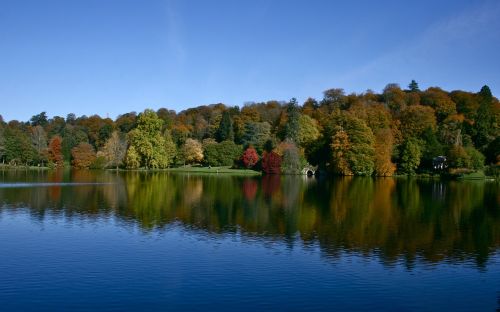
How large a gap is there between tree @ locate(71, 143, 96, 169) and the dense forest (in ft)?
0.64

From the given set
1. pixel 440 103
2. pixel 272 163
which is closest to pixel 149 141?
pixel 272 163

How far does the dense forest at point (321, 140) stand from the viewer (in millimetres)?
77562

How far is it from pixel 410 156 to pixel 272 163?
22.3m

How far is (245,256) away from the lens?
61.5 feet

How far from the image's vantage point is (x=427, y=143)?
3157 inches

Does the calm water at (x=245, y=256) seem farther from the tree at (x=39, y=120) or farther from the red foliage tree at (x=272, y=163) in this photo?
the tree at (x=39, y=120)

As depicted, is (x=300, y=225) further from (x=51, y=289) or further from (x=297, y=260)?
(x=51, y=289)

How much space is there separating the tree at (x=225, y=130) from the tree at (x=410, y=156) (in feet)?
120

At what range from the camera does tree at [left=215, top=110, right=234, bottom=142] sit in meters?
101

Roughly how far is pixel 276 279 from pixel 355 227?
11.2 metres

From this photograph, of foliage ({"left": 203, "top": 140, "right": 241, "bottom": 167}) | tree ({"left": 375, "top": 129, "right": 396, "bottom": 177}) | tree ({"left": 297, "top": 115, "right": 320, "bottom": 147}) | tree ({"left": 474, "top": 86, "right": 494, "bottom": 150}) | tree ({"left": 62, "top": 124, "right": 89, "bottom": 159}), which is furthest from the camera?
tree ({"left": 62, "top": 124, "right": 89, "bottom": 159})

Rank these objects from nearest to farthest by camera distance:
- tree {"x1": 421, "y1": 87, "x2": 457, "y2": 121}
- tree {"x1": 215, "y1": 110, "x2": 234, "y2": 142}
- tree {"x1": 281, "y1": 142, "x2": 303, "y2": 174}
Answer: tree {"x1": 281, "y1": 142, "x2": 303, "y2": 174}, tree {"x1": 421, "y1": 87, "x2": 457, "y2": 121}, tree {"x1": 215, "y1": 110, "x2": 234, "y2": 142}

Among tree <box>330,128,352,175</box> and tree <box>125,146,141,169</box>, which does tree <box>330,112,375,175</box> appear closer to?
tree <box>330,128,352,175</box>

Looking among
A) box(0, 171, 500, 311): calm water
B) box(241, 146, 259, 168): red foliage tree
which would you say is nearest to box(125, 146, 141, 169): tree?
box(241, 146, 259, 168): red foliage tree
